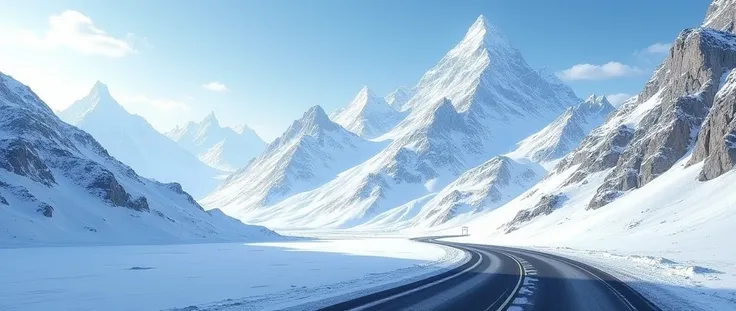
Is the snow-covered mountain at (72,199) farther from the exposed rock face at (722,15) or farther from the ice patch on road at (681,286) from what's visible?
the exposed rock face at (722,15)

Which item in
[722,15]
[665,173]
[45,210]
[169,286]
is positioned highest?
[722,15]

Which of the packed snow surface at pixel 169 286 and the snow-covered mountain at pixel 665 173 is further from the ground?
the snow-covered mountain at pixel 665 173

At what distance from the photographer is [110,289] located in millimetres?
23391

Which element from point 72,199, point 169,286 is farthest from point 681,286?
point 72,199

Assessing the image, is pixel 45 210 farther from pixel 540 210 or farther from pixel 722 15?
pixel 722 15

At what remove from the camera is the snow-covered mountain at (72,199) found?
80.2 metres

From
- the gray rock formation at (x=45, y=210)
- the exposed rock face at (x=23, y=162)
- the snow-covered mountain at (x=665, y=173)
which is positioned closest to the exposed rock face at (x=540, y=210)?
the snow-covered mountain at (x=665, y=173)

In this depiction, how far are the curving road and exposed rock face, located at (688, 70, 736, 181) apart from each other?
68.7 m

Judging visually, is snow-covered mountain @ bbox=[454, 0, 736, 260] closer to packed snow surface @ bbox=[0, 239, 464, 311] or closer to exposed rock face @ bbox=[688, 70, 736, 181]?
exposed rock face @ bbox=[688, 70, 736, 181]

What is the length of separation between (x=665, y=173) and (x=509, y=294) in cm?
9999

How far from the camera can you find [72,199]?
95.0 metres

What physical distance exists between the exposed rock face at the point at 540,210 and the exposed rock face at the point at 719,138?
44123 mm

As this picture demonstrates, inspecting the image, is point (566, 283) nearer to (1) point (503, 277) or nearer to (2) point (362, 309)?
(1) point (503, 277)

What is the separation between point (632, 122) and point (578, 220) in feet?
210
